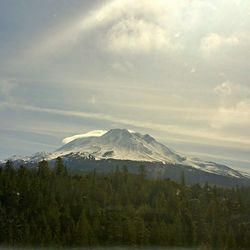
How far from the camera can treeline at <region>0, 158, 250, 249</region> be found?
434 feet

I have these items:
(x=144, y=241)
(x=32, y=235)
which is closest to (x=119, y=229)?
(x=144, y=241)

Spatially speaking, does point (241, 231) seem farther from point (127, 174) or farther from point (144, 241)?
point (127, 174)

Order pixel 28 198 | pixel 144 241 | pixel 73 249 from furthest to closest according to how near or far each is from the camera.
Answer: pixel 28 198, pixel 144 241, pixel 73 249

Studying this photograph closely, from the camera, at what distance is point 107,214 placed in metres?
144

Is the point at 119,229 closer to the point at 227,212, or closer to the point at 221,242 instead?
the point at 221,242

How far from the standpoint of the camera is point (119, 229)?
134 metres

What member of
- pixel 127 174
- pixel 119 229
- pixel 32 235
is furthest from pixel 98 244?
pixel 127 174

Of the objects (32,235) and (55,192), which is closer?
(32,235)

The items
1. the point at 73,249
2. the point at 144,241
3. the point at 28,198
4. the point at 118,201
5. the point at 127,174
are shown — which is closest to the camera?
the point at 73,249

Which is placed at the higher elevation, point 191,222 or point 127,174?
point 127,174

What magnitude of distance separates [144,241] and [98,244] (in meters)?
11.8

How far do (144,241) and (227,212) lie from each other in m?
41.4

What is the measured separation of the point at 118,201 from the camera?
6255 inches

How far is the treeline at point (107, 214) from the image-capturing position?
434 feet
